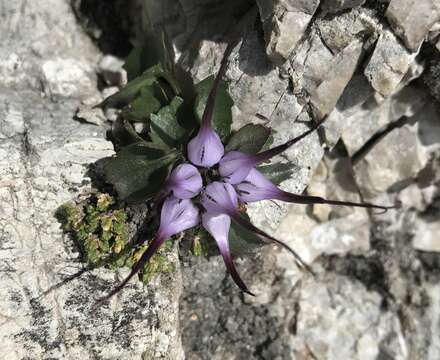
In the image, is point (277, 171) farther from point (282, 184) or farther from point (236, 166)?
point (236, 166)

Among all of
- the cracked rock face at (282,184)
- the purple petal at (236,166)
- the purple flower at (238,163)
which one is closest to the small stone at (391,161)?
the cracked rock face at (282,184)

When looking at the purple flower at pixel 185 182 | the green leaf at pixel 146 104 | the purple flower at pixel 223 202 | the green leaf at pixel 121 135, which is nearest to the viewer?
the purple flower at pixel 223 202

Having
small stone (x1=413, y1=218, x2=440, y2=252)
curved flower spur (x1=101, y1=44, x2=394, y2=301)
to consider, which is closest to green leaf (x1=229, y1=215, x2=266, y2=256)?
curved flower spur (x1=101, y1=44, x2=394, y2=301)

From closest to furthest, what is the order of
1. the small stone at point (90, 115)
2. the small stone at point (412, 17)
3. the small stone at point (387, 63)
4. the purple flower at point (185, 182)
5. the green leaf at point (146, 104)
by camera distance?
1. the purple flower at point (185, 182)
2. the small stone at point (412, 17)
3. the small stone at point (387, 63)
4. the green leaf at point (146, 104)
5. the small stone at point (90, 115)

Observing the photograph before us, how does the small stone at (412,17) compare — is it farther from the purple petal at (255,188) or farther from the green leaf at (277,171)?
the purple petal at (255,188)

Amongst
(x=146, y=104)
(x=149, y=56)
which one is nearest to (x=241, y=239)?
(x=146, y=104)

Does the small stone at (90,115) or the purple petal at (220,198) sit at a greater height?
the small stone at (90,115)
